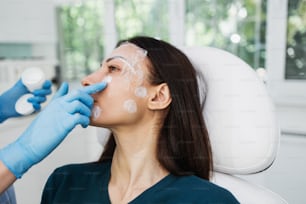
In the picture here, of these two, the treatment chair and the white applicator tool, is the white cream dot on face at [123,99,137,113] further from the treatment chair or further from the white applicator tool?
the white applicator tool

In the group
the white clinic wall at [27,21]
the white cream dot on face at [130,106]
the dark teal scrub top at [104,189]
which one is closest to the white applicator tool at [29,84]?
the dark teal scrub top at [104,189]

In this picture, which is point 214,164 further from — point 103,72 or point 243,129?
point 103,72

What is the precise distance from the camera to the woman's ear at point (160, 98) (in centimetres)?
73

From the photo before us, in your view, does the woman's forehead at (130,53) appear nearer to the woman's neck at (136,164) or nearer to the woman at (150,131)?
the woman at (150,131)

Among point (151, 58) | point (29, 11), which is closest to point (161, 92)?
point (151, 58)

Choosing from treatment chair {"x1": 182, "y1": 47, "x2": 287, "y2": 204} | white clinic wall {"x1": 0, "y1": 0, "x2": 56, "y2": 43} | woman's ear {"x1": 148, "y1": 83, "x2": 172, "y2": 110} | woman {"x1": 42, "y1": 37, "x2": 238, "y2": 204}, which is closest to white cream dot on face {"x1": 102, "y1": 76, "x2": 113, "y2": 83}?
woman {"x1": 42, "y1": 37, "x2": 238, "y2": 204}

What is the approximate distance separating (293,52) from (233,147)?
66 cm

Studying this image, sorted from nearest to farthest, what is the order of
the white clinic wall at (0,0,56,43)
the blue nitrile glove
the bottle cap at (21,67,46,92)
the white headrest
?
the blue nitrile glove
the white headrest
the bottle cap at (21,67,46,92)
the white clinic wall at (0,0,56,43)

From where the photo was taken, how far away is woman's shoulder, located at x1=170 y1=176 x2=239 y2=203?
25.9 inches

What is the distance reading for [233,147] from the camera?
704 mm

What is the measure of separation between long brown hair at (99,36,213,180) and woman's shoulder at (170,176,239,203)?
40mm

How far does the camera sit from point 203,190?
67 cm

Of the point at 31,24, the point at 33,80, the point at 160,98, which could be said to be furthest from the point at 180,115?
the point at 31,24

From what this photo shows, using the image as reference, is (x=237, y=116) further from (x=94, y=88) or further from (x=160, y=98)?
(x=94, y=88)
